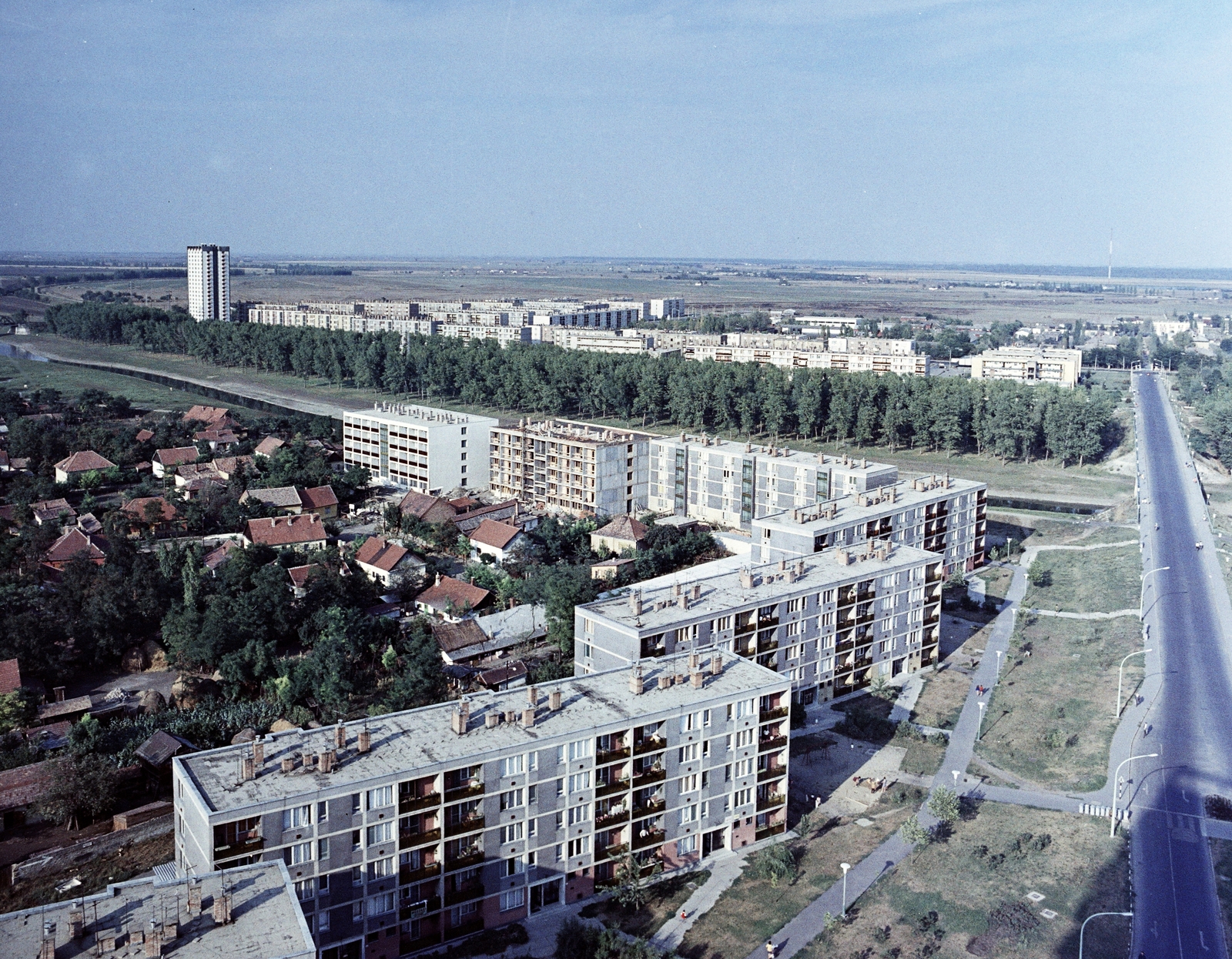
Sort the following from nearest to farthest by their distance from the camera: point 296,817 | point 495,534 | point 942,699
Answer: point 296,817 < point 942,699 < point 495,534

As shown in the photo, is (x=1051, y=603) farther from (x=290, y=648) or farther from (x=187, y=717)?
(x=187, y=717)

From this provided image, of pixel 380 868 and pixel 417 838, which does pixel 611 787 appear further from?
pixel 380 868

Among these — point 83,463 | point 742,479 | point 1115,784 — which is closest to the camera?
point 1115,784

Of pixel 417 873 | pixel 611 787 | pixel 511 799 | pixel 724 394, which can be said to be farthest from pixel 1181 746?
pixel 724 394

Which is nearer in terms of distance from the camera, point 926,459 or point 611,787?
point 611,787

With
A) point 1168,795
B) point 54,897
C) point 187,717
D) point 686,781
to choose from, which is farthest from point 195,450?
point 1168,795

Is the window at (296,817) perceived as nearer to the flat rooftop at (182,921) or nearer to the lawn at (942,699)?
the flat rooftop at (182,921)

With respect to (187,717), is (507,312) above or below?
A: above
